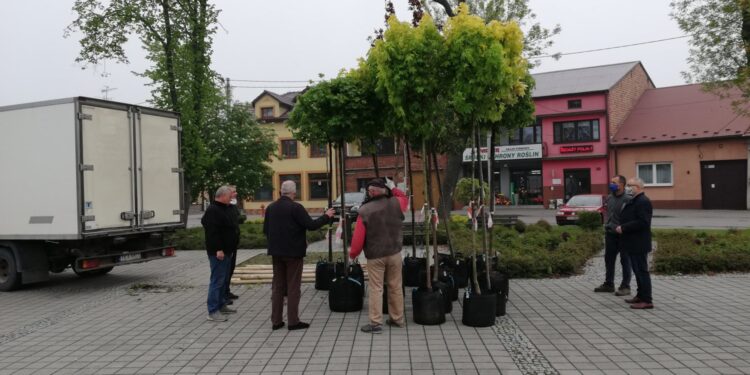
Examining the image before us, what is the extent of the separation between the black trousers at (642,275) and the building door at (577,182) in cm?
2891

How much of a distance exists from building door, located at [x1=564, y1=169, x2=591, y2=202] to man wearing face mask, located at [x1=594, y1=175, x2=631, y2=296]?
27940mm

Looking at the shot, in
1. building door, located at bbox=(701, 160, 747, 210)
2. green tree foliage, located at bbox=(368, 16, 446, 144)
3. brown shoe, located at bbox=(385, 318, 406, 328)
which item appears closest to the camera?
green tree foliage, located at bbox=(368, 16, 446, 144)

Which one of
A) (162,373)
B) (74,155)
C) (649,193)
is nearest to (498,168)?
(649,193)

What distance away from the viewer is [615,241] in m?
8.29

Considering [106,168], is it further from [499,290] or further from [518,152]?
[518,152]

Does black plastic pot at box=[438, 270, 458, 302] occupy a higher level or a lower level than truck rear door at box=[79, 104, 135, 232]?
lower

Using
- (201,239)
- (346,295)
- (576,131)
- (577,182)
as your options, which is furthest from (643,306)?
(576,131)

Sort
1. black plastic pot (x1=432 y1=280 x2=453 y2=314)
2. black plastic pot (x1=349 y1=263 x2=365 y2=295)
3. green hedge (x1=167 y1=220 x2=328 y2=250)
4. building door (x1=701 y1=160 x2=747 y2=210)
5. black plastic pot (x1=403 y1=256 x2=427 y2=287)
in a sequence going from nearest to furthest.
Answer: black plastic pot (x1=432 y1=280 x2=453 y2=314) < black plastic pot (x1=349 y1=263 x2=365 y2=295) < black plastic pot (x1=403 y1=256 x2=427 y2=287) < green hedge (x1=167 y1=220 x2=328 y2=250) < building door (x1=701 y1=160 x2=747 y2=210)

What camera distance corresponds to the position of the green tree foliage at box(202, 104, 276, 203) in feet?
81.8

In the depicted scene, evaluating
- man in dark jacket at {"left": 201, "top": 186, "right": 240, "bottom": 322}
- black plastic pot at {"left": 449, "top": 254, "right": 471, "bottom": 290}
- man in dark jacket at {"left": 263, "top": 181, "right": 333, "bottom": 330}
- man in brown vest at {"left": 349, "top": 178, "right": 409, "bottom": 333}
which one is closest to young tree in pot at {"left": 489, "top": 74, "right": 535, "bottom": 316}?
black plastic pot at {"left": 449, "top": 254, "right": 471, "bottom": 290}

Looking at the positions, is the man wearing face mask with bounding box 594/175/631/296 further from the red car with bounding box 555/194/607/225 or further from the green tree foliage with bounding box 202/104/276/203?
the green tree foliage with bounding box 202/104/276/203

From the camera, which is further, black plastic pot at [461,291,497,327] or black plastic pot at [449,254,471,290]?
black plastic pot at [449,254,471,290]

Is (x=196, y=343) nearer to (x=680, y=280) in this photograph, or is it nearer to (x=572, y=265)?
(x=572, y=265)

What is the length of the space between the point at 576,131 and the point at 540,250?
85.3 ft
